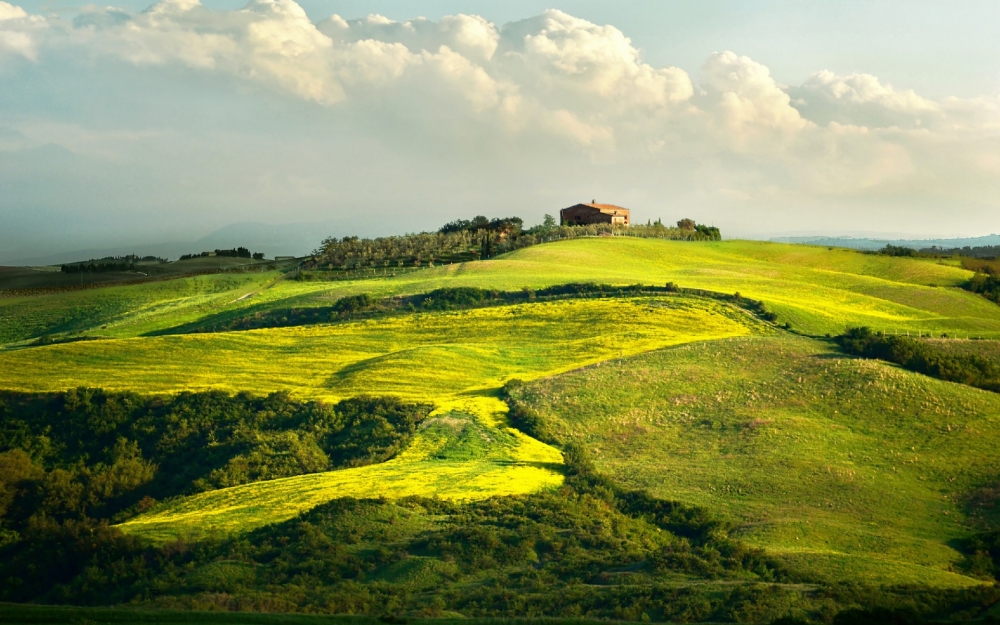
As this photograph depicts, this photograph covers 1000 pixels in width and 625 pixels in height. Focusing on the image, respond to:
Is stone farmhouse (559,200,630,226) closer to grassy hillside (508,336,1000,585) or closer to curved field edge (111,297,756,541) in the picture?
curved field edge (111,297,756,541)

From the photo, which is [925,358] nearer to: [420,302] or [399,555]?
[399,555]

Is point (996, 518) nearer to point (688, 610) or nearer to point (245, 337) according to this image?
point (688, 610)


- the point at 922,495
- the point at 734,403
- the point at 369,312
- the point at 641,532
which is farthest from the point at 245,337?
the point at 922,495

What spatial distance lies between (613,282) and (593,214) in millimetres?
73025

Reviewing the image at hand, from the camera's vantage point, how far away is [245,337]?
205 feet

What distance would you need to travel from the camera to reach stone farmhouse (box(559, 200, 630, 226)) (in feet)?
476

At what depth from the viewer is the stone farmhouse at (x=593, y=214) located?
145000mm

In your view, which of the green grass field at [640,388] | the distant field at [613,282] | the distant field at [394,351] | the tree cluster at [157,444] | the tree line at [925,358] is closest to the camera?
the green grass field at [640,388]

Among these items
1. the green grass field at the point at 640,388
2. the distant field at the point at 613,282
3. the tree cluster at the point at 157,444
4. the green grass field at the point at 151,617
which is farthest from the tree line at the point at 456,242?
the green grass field at the point at 151,617

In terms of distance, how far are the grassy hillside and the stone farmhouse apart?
94.2 meters

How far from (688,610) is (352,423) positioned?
25.6 m

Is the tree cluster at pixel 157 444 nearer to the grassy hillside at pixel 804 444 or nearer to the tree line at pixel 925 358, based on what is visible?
the grassy hillside at pixel 804 444

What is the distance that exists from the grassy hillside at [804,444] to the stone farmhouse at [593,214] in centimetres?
9415

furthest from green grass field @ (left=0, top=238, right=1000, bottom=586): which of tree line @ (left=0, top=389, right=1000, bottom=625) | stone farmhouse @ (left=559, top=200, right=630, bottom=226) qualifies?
stone farmhouse @ (left=559, top=200, right=630, bottom=226)
